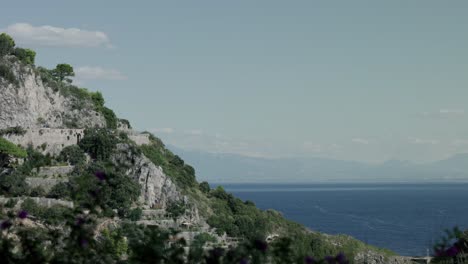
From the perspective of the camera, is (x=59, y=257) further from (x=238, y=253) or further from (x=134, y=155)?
(x=134, y=155)

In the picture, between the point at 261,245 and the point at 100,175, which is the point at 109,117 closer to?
the point at 100,175

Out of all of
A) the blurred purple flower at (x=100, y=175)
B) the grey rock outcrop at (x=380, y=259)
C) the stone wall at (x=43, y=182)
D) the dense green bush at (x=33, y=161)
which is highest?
the dense green bush at (x=33, y=161)

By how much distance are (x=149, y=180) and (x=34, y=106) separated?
15032mm

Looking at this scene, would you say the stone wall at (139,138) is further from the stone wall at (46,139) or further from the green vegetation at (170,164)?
the stone wall at (46,139)

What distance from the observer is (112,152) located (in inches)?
2948

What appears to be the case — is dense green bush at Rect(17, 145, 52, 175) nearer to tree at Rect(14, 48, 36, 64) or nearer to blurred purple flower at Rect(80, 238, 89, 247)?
tree at Rect(14, 48, 36, 64)

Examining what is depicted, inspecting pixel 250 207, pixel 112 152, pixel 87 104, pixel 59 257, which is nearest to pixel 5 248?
pixel 59 257

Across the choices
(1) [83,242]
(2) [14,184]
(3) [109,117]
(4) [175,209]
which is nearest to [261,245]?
(1) [83,242]

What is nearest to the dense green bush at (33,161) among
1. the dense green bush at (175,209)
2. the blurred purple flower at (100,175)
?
the dense green bush at (175,209)

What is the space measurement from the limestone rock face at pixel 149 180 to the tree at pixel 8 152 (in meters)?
9.66

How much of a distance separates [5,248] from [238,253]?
4.36 metres

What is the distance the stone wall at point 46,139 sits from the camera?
7201 centimetres

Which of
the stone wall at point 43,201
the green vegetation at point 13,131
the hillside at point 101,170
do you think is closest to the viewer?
the stone wall at point 43,201

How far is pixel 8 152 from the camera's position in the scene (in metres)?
68.6
